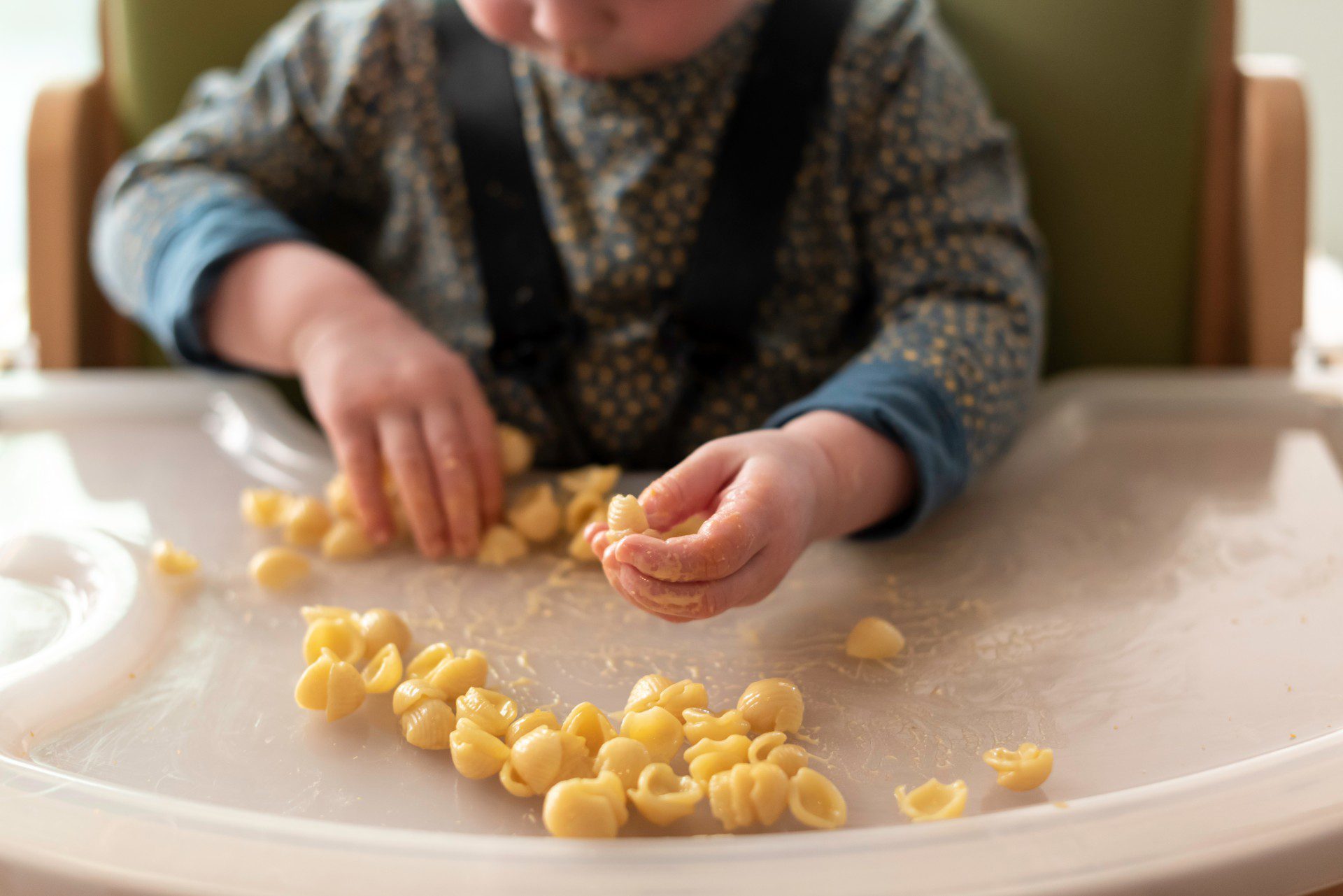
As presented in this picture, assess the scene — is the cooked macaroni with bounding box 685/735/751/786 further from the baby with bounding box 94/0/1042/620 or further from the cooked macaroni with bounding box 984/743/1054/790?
the baby with bounding box 94/0/1042/620

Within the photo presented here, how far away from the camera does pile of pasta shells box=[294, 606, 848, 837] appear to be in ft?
1.26

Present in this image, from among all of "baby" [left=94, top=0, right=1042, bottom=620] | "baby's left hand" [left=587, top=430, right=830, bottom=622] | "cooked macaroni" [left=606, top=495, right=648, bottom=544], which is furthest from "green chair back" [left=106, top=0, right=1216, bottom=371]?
"cooked macaroni" [left=606, top=495, right=648, bottom=544]

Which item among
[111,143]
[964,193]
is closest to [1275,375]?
[964,193]

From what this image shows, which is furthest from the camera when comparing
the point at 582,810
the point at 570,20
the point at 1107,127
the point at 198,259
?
the point at 1107,127

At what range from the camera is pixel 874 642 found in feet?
1.60

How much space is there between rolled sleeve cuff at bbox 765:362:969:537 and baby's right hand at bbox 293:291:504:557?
156 millimetres

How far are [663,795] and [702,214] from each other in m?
0.42

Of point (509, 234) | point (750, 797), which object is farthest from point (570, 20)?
point (750, 797)

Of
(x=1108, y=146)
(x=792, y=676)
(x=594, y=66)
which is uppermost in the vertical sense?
(x=594, y=66)

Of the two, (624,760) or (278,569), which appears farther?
(278,569)

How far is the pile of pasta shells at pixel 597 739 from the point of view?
38cm

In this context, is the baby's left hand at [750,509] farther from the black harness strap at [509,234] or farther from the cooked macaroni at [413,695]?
the black harness strap at [509,234]

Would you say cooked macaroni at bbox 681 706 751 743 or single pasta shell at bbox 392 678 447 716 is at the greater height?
single pasta shell at bbox 392 678 447 716

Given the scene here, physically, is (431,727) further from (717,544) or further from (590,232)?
(590,232)
